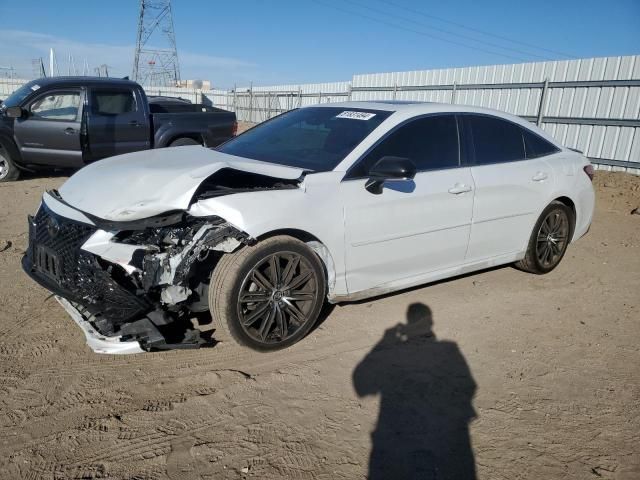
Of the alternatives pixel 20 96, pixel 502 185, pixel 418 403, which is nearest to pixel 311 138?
pixel 502 185

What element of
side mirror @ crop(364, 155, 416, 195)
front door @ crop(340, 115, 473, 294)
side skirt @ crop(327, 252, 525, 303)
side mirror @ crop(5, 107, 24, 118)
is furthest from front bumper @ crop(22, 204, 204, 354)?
side mirror @ crop(5, 107, 24, 118)

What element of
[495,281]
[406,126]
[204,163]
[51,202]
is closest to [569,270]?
[495,281]

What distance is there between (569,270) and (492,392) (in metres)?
3.17

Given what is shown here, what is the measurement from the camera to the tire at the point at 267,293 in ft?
10.5

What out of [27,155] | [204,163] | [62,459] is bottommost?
[62,459]

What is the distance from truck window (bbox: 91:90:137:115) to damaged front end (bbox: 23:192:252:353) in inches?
257

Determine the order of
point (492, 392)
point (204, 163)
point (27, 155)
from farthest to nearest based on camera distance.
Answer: point (27, 155)
point (204, 163)
point (492, 392)

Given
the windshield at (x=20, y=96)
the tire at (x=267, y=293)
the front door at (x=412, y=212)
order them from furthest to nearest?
1. the windshield at (x=20, y=96)
2. the front door at (x=412, y=212)
3. the tire at (x=267, y=293)

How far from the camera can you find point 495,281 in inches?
207

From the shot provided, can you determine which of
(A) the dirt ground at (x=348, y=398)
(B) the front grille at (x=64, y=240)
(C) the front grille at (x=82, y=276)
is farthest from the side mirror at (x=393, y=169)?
(B) the front grille at (x=64, y=240)

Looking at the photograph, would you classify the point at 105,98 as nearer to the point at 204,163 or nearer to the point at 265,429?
the point at 204,163

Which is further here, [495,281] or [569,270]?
[569,270]

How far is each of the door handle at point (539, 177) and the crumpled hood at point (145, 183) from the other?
259 centimetres

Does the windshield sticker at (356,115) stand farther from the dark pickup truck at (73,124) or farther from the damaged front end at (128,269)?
the dark pickup truck at (73,124)
